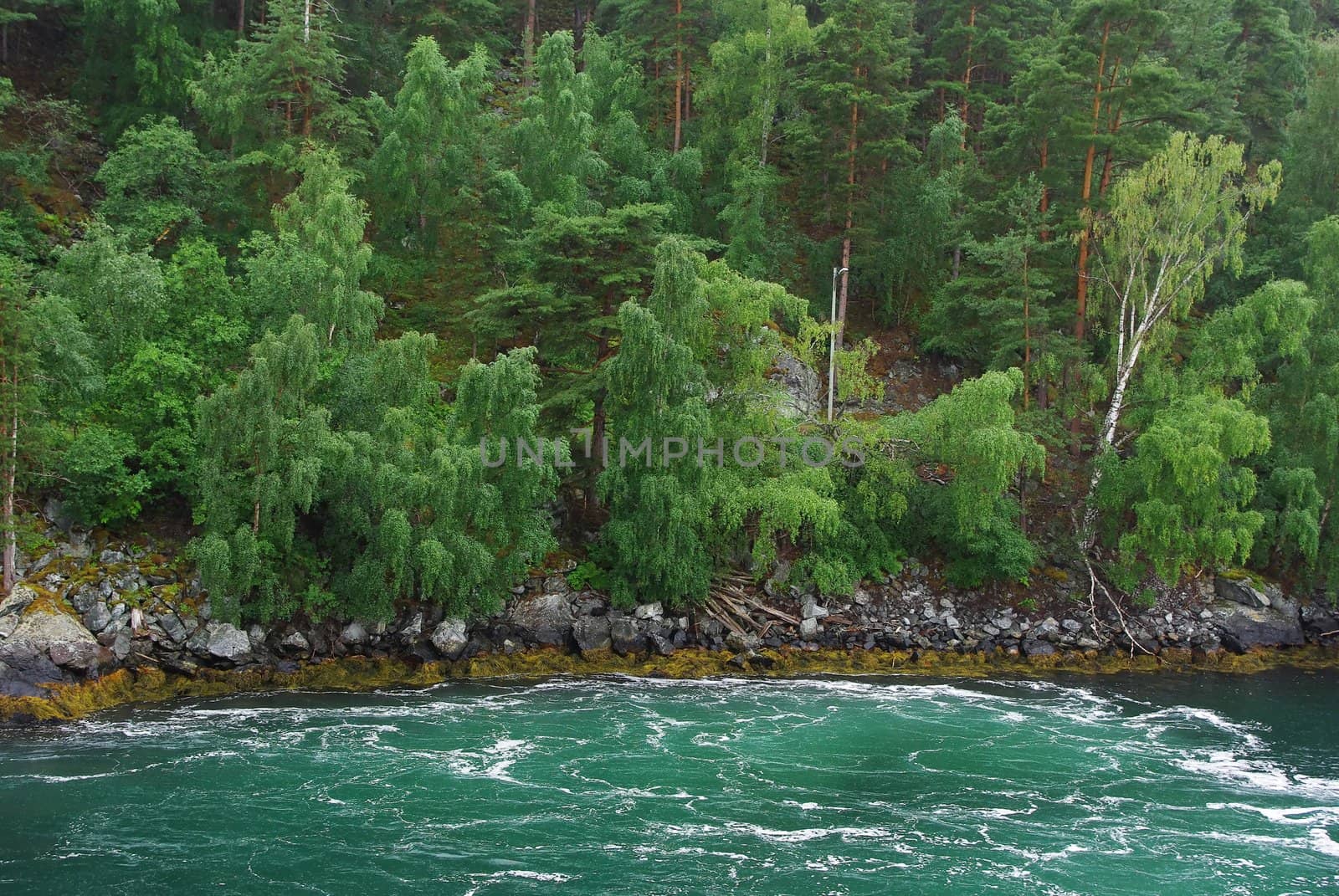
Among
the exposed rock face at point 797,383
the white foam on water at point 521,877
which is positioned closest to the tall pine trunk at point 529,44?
the exposed rock face at point 797,383

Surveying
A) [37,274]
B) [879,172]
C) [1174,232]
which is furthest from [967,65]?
[37,274]

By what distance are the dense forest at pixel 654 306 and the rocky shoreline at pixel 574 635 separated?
894 millimetres

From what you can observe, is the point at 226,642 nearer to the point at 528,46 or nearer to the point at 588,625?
the point at 588,625

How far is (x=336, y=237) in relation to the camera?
2920 cm

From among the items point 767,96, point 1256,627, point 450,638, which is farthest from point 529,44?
point 1256,627

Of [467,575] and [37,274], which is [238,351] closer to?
[37,274]

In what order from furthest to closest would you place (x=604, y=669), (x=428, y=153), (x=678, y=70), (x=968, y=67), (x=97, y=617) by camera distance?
1. (x=968, y=67)
2. (x=678, y=70)
3. (x=428, y=153)
4. (x=604, y=669)
5. (x=97, y=617)

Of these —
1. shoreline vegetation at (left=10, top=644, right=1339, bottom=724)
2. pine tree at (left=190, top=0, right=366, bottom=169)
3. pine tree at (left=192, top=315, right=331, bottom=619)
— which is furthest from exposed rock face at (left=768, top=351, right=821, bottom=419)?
pine tree at (left=190, top=0, right=366, bottom=169)

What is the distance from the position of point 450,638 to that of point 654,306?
10.4 meters

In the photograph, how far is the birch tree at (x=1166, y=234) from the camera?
30906 millimetres

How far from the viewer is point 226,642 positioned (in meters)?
24.7

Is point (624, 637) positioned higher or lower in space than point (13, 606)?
lower

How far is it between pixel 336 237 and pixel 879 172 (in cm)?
2130

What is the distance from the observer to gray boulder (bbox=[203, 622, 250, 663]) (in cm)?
2452
